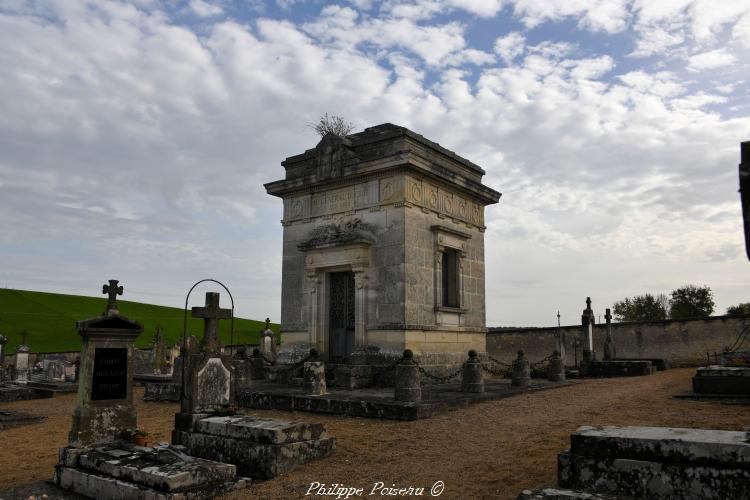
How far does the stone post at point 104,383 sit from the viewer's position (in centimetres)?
673

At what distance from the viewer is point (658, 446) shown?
3699 millimetres

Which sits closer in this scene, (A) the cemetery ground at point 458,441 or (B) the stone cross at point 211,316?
(A) the cemetery ground at point 458,441

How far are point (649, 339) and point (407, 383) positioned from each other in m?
17.1

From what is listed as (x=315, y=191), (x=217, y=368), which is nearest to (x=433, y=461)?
(x=217, y=368)

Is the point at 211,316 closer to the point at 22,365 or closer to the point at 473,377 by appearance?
the point at 473,377

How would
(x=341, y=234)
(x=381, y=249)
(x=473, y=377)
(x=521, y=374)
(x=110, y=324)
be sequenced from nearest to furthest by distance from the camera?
(x=110, y=324), (x=473, y=377), (x=521, y=374), (x=381, y=249), (x=341, y=234)

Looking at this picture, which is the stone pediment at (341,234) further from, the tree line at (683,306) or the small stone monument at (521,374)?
the tree line at (683,306)

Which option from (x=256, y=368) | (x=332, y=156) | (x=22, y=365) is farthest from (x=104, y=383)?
(x=22, y=365)

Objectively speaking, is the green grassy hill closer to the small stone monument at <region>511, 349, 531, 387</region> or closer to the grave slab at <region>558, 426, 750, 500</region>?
the small stone monument at <region>511, 349, 531, 387</region>

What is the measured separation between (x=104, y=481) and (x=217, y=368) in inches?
94.9

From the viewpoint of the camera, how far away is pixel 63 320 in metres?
48.4
